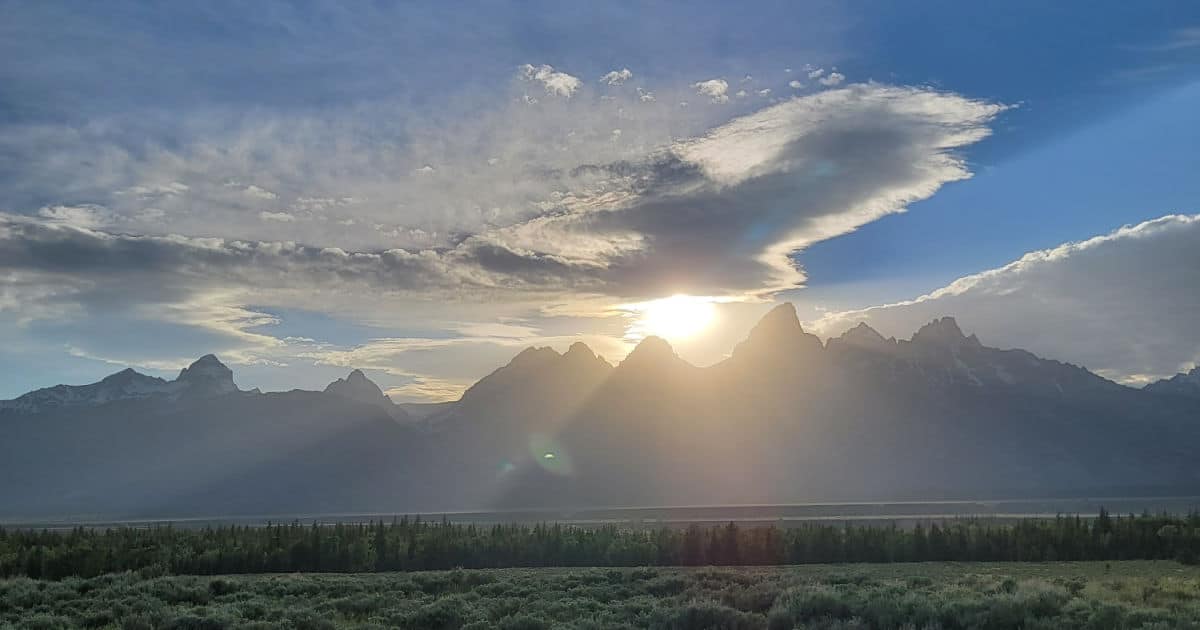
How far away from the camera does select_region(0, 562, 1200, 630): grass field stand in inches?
765

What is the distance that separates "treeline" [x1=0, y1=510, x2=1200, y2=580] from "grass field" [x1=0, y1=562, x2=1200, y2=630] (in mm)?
8041

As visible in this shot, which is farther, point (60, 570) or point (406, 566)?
point (406, 566)

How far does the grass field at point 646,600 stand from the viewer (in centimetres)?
1942

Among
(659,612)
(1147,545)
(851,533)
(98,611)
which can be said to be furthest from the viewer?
(851,533)

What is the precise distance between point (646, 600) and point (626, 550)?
19657mm

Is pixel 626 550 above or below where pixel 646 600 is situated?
below

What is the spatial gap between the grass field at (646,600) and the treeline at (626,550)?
804 cm

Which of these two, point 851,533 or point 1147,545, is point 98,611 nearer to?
point 851,533

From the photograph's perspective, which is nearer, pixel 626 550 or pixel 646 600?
pixel 646 600

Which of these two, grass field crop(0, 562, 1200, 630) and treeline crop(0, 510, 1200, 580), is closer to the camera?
grass field crop(0, 562, 1200, 630)

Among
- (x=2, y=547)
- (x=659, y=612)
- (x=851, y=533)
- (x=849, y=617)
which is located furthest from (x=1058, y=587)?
(x=2, y=547)

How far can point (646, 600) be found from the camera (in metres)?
23.8

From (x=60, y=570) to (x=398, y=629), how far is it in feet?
84.8

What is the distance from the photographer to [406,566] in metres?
44.6
